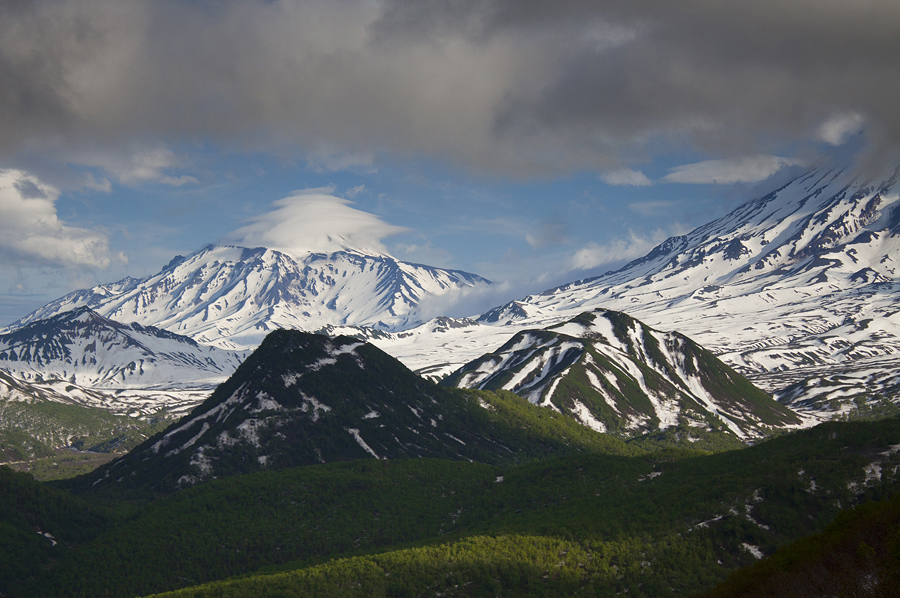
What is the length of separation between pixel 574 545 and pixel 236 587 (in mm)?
67573

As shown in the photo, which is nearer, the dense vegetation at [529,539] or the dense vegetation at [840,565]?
the dense vegetation at [840,565]

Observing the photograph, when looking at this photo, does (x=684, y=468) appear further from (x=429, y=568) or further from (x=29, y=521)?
(x=29, y=521)

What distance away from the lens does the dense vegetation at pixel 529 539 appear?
147 meters

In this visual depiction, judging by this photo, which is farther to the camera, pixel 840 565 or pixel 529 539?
pixel 529 539

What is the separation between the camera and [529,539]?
163000mm

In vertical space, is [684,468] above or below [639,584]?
above

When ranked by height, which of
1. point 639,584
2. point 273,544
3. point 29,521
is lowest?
point 639,584

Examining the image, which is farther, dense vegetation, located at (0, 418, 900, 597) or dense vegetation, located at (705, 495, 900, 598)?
dense vegetation, located at (0, 418, 900, 597)

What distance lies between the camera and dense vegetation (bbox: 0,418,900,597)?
482ft

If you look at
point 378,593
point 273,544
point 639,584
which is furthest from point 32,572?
point 639,584

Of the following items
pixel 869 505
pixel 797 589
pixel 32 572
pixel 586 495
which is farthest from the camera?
pixel 586 495

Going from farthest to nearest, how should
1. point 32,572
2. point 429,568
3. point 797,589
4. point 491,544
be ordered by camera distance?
point 32,572
point 491,544
point 429,568
point 797,589

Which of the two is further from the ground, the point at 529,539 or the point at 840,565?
the point at 529,539

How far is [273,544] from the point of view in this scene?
189500 mm
